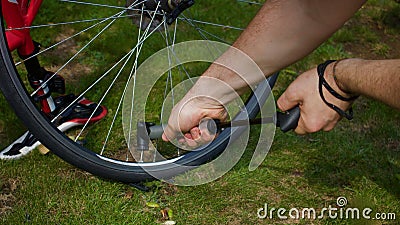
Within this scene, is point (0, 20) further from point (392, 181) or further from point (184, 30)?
point (392, 181)

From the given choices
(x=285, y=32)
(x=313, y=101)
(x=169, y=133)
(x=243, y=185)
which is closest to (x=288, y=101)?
(x=313, y=101)

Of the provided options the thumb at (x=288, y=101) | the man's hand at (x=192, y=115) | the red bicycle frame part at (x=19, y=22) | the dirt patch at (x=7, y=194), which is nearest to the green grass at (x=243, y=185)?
the dirt patch at (x=7, y=194)

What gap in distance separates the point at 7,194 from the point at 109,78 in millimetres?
1002

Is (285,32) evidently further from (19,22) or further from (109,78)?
(109,78)

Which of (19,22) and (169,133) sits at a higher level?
(19,22)

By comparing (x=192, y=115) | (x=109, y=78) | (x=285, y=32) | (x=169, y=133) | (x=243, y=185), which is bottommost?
(x=243, y=185)

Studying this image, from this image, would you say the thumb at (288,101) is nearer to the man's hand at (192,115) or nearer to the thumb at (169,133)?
the man's hand at (192,115)

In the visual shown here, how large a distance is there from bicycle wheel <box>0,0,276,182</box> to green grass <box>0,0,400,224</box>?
6 centimetres

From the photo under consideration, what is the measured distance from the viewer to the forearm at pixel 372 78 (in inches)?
66.3

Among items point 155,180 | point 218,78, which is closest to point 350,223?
point 155,180

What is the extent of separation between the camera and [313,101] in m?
1.92

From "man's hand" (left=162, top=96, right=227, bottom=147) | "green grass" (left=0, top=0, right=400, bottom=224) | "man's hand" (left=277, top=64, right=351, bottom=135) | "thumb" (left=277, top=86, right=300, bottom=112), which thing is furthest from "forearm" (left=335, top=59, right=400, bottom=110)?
"green grass" (left=0, top=0, right=400, bottom=224)

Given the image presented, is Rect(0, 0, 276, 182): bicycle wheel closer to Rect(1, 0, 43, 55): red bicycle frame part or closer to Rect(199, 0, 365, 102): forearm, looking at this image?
Rect(1, 0, 43, 55): red bicycle frame part

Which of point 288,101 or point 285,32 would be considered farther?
point 288,101
